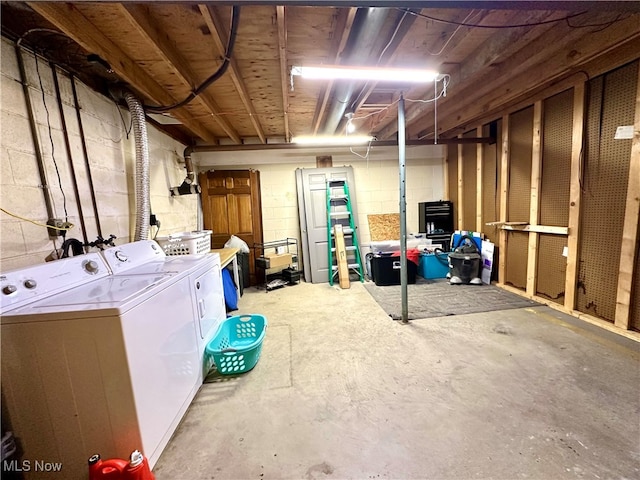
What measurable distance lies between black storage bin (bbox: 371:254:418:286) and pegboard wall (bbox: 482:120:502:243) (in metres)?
1.26

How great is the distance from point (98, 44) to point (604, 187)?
434cm

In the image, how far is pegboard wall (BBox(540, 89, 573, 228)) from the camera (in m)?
2.88

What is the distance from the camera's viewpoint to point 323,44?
2143 mm

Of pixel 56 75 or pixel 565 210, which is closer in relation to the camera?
pixel 56 75

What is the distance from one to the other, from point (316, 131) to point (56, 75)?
118 inches

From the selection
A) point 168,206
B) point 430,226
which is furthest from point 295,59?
point 430,226

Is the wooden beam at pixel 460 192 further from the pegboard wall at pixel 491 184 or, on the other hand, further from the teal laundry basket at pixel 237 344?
the teal laundry basket at pixel 237 344

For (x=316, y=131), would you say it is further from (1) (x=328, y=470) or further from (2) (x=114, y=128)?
(1) (x=328, y=470)

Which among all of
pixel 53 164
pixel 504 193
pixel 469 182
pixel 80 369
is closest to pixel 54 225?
pixel 53 164

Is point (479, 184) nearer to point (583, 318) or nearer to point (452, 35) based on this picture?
point (583, 318)

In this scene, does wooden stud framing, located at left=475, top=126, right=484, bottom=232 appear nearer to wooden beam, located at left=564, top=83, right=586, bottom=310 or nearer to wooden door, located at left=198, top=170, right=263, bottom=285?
wooden beam, located at left=564, top=83, right=586, bottom=310

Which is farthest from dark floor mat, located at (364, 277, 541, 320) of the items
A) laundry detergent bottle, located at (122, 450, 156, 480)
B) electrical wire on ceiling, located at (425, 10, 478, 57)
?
electrical wire on ceiling, located at (425, 10, 478, 57)

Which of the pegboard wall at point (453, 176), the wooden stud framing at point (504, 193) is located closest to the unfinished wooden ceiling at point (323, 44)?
the wooden stud framing at point (504, 193)

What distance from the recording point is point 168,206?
3.50 meters
